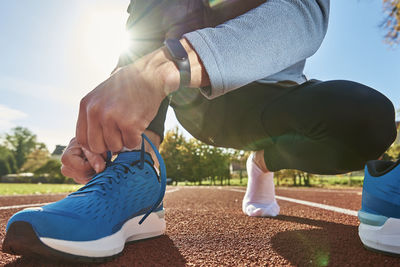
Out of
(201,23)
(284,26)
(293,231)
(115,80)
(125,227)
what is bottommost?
(293,231)

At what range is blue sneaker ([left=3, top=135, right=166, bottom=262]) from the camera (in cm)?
85

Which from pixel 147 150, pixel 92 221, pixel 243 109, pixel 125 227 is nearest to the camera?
pixel 92 221

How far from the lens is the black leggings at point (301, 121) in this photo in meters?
1.48

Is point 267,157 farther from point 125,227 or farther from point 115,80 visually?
point 115,80

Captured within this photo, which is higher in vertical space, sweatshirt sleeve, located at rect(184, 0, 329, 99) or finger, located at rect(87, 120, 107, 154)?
sweatshirt sleeve, located at rect(184, 0, 329, 99)

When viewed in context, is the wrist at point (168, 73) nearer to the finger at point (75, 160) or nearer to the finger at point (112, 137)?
the finger at point (112, 137)

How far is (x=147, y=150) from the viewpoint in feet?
4.72

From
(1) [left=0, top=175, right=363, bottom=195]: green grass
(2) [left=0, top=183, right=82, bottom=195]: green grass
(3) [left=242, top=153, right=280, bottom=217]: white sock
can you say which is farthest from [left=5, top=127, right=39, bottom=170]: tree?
(3) [left=242, top=153, right=280, bottom=217]: white sock

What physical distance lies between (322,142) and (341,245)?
2.12ft

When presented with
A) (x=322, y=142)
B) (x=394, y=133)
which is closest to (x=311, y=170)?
(x=322, y=142)

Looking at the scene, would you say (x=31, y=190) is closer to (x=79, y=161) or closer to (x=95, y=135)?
(x=79, y=161)

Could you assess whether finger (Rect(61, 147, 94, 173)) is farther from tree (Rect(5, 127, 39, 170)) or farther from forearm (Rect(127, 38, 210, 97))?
tree (Rect(5, 127, 39, 170))

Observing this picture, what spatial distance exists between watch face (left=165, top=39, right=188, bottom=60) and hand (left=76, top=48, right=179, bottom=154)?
3cm

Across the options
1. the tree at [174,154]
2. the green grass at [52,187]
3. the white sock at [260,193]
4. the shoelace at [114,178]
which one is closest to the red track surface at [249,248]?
the shoelace at [114,178]
